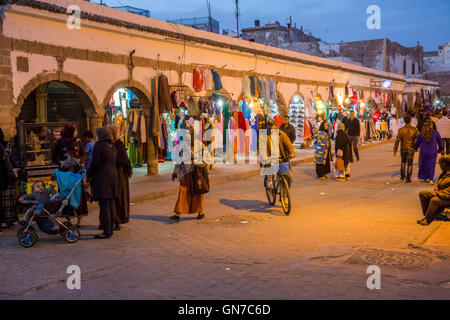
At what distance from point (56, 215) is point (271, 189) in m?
4.74

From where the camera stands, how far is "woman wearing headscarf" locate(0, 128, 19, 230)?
888 cm

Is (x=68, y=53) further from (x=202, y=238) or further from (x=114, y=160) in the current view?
(x=202, y=238)

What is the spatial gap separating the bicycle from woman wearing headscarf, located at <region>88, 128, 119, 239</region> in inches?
134

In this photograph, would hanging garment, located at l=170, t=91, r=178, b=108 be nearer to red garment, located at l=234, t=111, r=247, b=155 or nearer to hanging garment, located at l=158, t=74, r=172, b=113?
hanging garment, located at l=158, t=74, r=172, b=113

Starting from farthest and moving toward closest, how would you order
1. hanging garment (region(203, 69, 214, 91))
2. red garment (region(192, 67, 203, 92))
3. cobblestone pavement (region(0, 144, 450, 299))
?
hanging garment (region(203, 69, 214, 91)) → red garment (region(192, 67, 203, 92)) → cobblestone pavement (region(0, 144, 450, 299))

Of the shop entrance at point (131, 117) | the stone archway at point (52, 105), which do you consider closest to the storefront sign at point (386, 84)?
the shop entrance at point (131, 117)

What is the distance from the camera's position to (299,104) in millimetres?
26375

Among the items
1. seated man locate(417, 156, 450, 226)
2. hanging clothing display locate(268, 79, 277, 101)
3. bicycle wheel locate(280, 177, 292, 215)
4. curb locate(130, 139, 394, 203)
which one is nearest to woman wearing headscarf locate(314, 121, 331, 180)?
curb locate(130, 139, 394, 203)

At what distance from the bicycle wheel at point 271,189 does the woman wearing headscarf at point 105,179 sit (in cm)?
373

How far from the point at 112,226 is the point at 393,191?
7.45m

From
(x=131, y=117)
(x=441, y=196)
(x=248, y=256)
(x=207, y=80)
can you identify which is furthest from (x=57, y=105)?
(x=441, y=196)

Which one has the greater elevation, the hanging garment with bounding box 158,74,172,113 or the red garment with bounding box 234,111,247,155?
the hanging garment with bounding box 158,74,172,113

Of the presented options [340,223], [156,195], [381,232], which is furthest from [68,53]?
[381,232]
